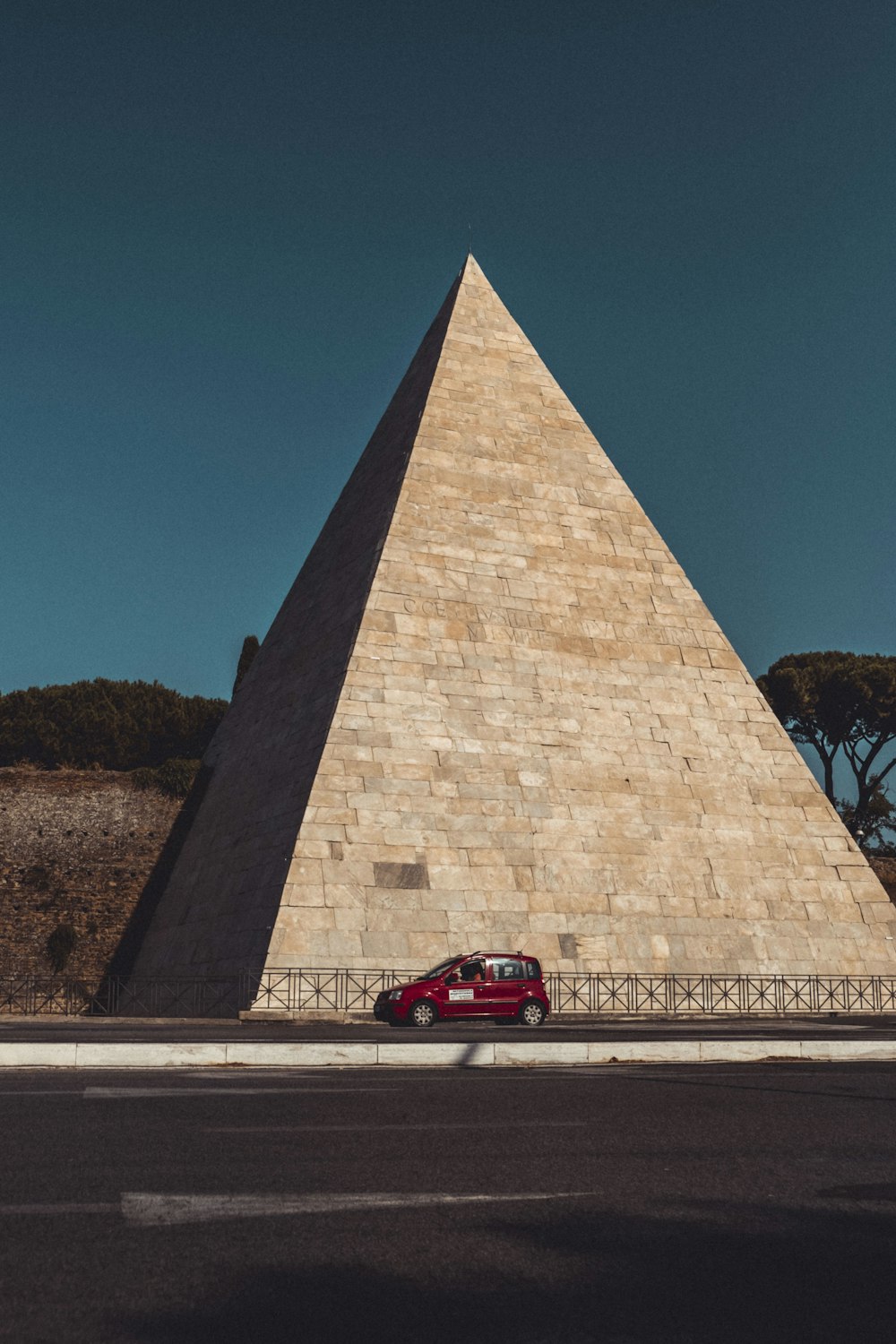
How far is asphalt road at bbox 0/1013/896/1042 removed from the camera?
1467 centimetres

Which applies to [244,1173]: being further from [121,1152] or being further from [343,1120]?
[343,1120]

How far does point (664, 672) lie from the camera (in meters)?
26.2

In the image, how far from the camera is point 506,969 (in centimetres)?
1917

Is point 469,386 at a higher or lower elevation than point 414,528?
higher

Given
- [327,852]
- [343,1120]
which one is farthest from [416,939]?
[343,1120]

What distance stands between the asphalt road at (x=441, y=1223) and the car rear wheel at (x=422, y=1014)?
10811 mm

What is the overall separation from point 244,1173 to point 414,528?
68.9 feet

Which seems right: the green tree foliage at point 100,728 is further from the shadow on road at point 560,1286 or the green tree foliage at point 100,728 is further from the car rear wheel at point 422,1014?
the shadow on road at point 560,1286

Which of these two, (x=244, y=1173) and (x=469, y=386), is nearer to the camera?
(x=244, y=1173)

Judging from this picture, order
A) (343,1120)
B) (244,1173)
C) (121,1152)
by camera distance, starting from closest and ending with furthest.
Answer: (244,1173), (121,1152), (343,1120)

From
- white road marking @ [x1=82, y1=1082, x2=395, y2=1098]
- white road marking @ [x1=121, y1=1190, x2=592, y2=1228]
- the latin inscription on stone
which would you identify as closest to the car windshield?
the latin inscription on stone

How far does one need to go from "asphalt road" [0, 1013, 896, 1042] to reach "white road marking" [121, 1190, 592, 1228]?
29.2 feet

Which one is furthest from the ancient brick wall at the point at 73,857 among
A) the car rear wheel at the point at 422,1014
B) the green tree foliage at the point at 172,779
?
the car rear wheel at the point at 422,1014

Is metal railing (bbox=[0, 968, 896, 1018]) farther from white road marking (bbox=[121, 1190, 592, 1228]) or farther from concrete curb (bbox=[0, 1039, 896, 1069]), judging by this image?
white road marking (bbox=[121, 1190, 592, 1228])
